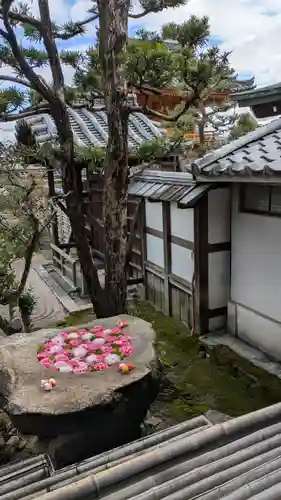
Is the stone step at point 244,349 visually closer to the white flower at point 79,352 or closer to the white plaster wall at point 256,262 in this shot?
the white plaster wall at point 256,262

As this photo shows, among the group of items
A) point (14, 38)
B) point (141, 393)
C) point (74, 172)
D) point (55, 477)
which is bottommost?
point (141, 393)

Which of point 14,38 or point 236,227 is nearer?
point 14,38

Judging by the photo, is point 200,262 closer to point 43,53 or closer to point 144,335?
point 144,335

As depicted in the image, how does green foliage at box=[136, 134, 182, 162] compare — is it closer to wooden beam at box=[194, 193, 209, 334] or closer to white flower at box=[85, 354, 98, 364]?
wooden beam at box=[194, 193, 209, 334]

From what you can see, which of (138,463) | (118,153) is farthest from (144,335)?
(138,463)

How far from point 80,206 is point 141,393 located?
11.5 feet

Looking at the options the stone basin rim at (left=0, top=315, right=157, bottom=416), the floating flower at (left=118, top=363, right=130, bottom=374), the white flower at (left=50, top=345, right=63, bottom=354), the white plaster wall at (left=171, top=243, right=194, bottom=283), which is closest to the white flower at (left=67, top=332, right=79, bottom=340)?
the white flower at (left=50, top=345, right=63, bottom=354)

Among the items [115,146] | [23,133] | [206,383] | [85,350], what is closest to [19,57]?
[115,146]

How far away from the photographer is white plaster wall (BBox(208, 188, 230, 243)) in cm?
698

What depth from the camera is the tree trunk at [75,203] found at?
634cm

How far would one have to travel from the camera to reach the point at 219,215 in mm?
7094

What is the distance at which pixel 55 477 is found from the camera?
2.21m

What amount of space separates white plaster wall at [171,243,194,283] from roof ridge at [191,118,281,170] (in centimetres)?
198

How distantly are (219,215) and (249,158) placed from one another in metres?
1.56
